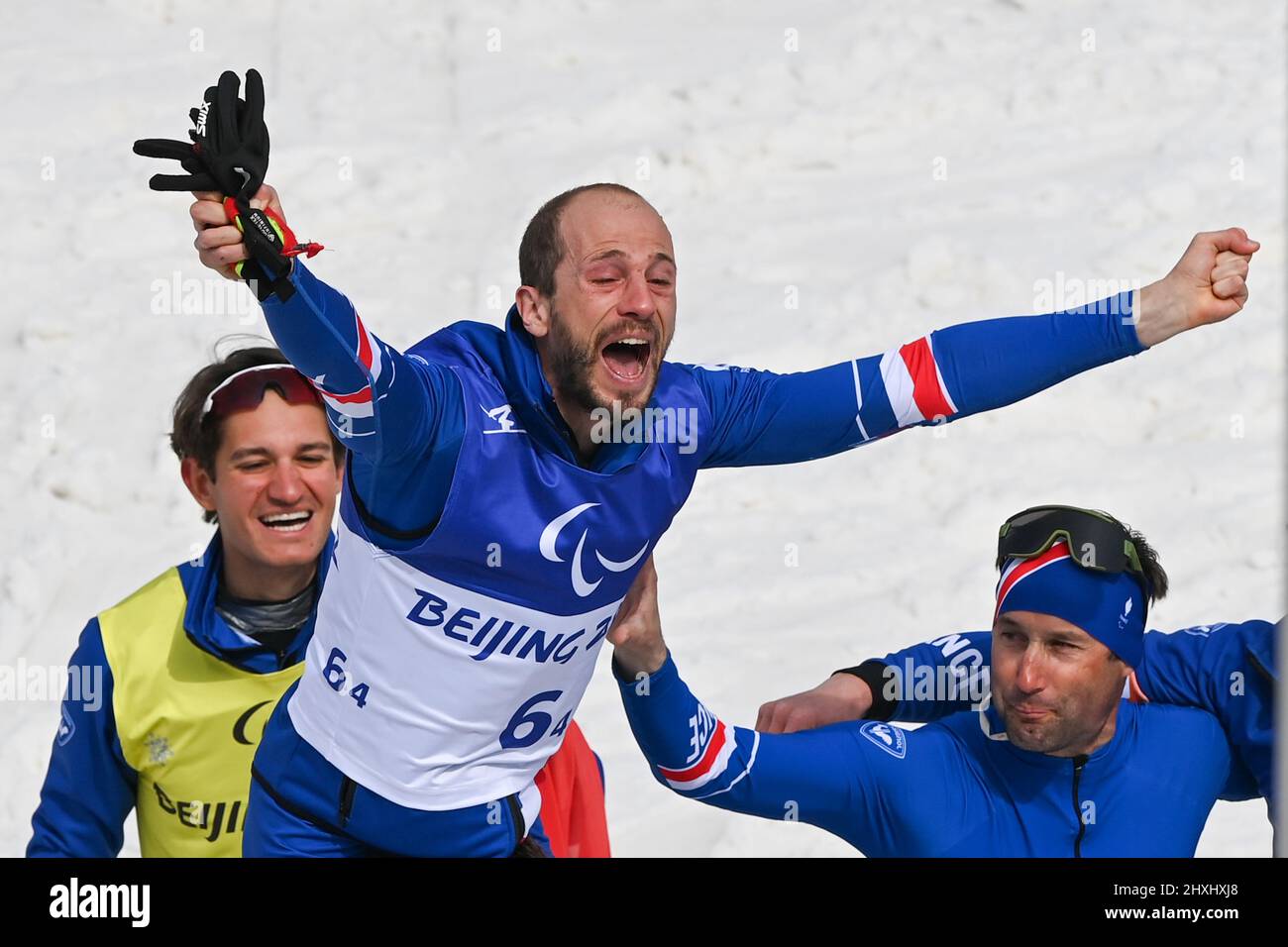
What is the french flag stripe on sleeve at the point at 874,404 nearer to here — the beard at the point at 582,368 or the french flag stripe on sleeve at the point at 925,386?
the french flag stripe on sleeve at the point at 925,386

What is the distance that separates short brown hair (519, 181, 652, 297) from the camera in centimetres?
364

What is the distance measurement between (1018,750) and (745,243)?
6451 millimetres

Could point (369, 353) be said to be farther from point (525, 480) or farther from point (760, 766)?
point (760, 766)

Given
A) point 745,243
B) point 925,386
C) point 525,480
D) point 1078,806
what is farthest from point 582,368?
point 745,243

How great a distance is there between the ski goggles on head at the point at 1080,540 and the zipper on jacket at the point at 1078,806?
38 centimetres

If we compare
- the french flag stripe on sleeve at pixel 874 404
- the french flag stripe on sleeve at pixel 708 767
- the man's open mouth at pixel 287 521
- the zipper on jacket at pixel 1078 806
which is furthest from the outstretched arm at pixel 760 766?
the man's open mouth at pixel 287 521

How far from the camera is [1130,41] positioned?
11.1m

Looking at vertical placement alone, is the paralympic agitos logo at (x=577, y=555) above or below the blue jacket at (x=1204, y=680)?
above

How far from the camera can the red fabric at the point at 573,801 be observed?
4.09m

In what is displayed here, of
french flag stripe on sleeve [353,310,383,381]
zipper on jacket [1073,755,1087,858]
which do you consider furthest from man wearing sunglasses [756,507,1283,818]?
french flag stripe on sleeve [353,310,383,381]

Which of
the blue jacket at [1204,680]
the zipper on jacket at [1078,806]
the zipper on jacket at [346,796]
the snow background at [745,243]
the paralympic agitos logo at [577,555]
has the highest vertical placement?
the snow background at [745,243]

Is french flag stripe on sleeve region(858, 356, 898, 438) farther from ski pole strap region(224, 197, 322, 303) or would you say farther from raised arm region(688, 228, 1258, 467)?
ski pole strap region(224, 197, 322, 303)

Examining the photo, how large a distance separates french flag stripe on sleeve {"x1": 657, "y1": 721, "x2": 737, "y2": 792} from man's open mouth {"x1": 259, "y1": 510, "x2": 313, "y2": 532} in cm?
97

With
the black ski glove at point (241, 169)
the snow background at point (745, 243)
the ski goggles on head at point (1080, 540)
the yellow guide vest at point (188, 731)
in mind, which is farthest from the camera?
the snow background at point (745, 243)
